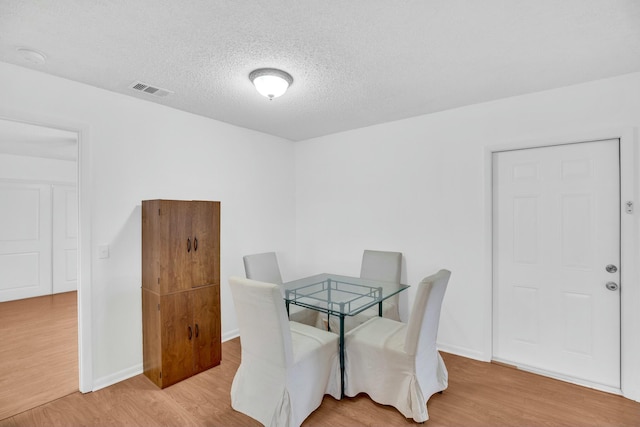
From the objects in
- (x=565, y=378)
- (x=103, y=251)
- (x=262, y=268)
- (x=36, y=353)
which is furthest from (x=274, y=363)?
(x=36, y=353)

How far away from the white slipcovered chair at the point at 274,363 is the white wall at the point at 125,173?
1.23 metres

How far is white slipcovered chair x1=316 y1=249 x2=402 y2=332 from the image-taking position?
2.95m

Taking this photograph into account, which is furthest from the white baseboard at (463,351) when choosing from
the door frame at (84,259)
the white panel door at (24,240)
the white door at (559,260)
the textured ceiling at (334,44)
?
the white panel door at (24,240)

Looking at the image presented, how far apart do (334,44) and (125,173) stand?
205 cm

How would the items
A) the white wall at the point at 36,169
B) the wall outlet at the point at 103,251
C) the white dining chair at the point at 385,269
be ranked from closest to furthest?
the wall outlet at the point at 103,251
the white dining chair at the point at 385,269
the white wall at the point at 36,169

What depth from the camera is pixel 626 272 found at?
2.30 m

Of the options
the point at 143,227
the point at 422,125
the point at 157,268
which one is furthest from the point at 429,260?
the point at 143,227

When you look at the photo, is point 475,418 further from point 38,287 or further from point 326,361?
point 38,287

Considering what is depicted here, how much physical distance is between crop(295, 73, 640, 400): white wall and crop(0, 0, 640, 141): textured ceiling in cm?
21

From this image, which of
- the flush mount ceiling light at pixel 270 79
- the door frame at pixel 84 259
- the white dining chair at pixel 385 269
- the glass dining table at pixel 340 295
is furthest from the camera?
the white dining chair at pixel 385 269

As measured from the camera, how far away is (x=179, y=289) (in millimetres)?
2582

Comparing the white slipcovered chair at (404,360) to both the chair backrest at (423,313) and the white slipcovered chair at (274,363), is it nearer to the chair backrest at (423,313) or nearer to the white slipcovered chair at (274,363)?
the chair backrest at (423,313)

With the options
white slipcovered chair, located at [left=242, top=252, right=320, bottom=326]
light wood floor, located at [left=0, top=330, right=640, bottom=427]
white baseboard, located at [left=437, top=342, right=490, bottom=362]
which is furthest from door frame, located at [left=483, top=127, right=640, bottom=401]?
white slipcovered chair, located at [left=242, top=252, right=320, bottom=326]

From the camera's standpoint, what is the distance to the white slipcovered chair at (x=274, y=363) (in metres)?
1.89
